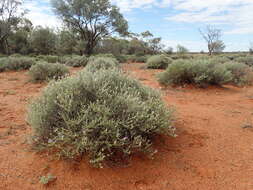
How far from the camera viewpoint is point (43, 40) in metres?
21.7

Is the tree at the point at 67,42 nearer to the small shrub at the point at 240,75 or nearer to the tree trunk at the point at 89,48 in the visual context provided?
the tree trunk at the point at 89,48

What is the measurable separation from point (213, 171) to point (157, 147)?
2.32 feet

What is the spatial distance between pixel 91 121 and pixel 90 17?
68.2ft

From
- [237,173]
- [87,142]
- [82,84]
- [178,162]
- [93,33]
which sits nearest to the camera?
[87,142]

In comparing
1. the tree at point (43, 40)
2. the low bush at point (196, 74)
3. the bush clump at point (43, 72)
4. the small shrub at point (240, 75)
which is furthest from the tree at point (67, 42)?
the small shrub at point (240, 75)

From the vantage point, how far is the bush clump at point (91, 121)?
1.96 metres

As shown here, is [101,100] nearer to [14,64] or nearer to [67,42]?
[14,64]

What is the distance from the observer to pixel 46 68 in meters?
7.73

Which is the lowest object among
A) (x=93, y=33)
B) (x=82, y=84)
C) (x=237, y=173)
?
(x=237, y=173)

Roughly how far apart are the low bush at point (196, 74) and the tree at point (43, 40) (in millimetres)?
19254

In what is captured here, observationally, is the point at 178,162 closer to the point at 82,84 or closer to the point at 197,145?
the point at 197,145

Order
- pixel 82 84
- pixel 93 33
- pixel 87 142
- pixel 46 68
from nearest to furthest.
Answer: pixel 87 142 < pixel 82 84 < pixel 46 68 < pixel 93 33

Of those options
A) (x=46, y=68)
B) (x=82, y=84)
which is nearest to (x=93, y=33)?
(x=46, y=68)

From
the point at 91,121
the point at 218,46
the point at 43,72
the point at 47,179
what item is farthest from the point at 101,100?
the point at 218,46
